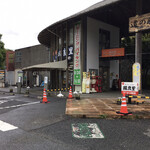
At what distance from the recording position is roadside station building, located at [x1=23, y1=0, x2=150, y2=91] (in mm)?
14430

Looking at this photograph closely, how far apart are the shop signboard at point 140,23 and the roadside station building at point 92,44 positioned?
260 centimetres

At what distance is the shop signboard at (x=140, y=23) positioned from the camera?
10.2 meters

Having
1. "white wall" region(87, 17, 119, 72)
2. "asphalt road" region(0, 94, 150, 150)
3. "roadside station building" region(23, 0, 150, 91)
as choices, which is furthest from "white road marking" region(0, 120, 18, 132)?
"white wall" region(87, 17, 119, 72)

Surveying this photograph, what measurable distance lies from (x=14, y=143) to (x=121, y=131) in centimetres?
303

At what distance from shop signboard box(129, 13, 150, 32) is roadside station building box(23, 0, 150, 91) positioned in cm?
260

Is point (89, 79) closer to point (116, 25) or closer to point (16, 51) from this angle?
point (116, 25)

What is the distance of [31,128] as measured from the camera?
496 cm

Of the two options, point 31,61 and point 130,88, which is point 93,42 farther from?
point 31,61

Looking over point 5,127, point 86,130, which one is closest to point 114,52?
point 86,130

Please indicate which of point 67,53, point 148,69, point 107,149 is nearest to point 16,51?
point 67,53

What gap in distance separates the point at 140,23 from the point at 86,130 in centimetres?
882

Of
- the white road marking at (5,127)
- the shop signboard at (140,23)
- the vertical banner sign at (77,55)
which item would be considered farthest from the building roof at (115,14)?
the white road marking at (5,127)

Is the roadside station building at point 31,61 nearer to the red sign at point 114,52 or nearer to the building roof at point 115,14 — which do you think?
the building roof at point 115,14

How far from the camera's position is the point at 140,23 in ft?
34.7
